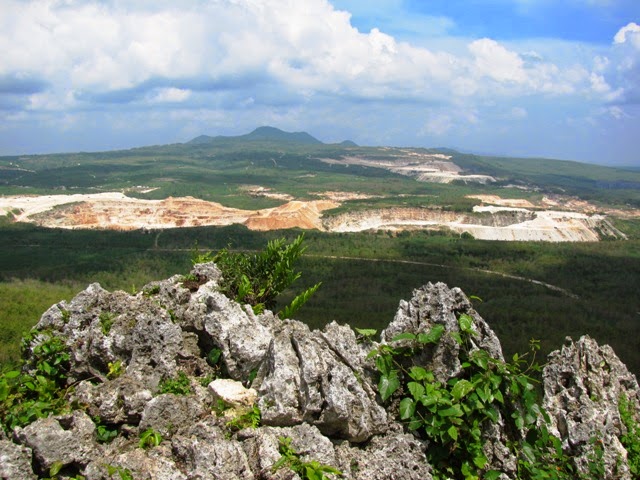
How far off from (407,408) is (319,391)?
1360 mm

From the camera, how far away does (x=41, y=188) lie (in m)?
165

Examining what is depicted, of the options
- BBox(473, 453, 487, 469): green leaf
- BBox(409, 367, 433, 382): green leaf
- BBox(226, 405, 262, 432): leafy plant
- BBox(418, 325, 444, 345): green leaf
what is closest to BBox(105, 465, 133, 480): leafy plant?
BBox(226, 405, 262, 432): leafy plant

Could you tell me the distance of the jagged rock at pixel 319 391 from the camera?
7633mm

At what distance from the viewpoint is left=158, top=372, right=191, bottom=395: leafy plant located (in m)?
8.35

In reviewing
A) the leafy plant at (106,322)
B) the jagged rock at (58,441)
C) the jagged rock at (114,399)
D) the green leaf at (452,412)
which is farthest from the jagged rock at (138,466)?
the green leaf at (452,412)

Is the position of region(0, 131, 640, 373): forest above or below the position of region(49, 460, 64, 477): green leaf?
below

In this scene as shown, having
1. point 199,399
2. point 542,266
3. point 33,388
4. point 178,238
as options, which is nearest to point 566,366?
point 199,399

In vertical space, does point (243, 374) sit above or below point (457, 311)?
below

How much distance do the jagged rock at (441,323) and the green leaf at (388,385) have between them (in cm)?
61

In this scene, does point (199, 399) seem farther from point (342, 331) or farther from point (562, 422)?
point (562, 422)

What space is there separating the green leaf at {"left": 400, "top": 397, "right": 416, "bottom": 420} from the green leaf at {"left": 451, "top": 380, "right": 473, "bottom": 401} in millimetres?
624

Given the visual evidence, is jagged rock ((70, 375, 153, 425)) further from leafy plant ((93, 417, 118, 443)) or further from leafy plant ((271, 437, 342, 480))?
leafy plant ((271, 437, 342, 480))

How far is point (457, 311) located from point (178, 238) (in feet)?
255

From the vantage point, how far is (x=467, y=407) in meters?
7.71
